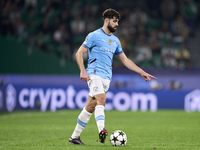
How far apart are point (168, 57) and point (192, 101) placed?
275cm

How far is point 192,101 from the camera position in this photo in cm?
1625

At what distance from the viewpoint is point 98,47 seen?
6.60 metres

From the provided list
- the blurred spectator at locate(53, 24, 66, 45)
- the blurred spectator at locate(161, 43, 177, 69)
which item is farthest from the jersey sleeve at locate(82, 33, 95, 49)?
the blurred spectator at locate(53, 24, 66, 45)

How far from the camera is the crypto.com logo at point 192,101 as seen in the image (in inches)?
632

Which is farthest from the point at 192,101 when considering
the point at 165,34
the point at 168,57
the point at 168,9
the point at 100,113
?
the point at 100,113

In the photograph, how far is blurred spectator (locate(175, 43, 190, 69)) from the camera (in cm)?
1809

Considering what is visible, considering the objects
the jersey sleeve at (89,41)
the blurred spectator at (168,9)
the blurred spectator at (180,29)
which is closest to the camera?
the jersey sleeve at (89,41)

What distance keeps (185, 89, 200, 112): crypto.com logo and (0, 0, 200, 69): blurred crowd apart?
1668 mm

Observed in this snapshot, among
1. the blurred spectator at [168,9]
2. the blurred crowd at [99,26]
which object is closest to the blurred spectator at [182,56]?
the blurred crowd at [99,26]

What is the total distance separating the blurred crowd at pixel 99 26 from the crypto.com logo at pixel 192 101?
1.67m

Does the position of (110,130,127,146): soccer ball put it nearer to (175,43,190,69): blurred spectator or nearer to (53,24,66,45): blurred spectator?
(175,43,190,69): blurred spectator

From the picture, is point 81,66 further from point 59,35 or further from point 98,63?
point 59,35

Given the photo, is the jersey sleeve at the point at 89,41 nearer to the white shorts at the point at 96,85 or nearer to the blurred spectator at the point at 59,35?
the white shorts at the point at 96,85

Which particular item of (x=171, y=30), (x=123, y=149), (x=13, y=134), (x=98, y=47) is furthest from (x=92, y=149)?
(x=171, y=30)
